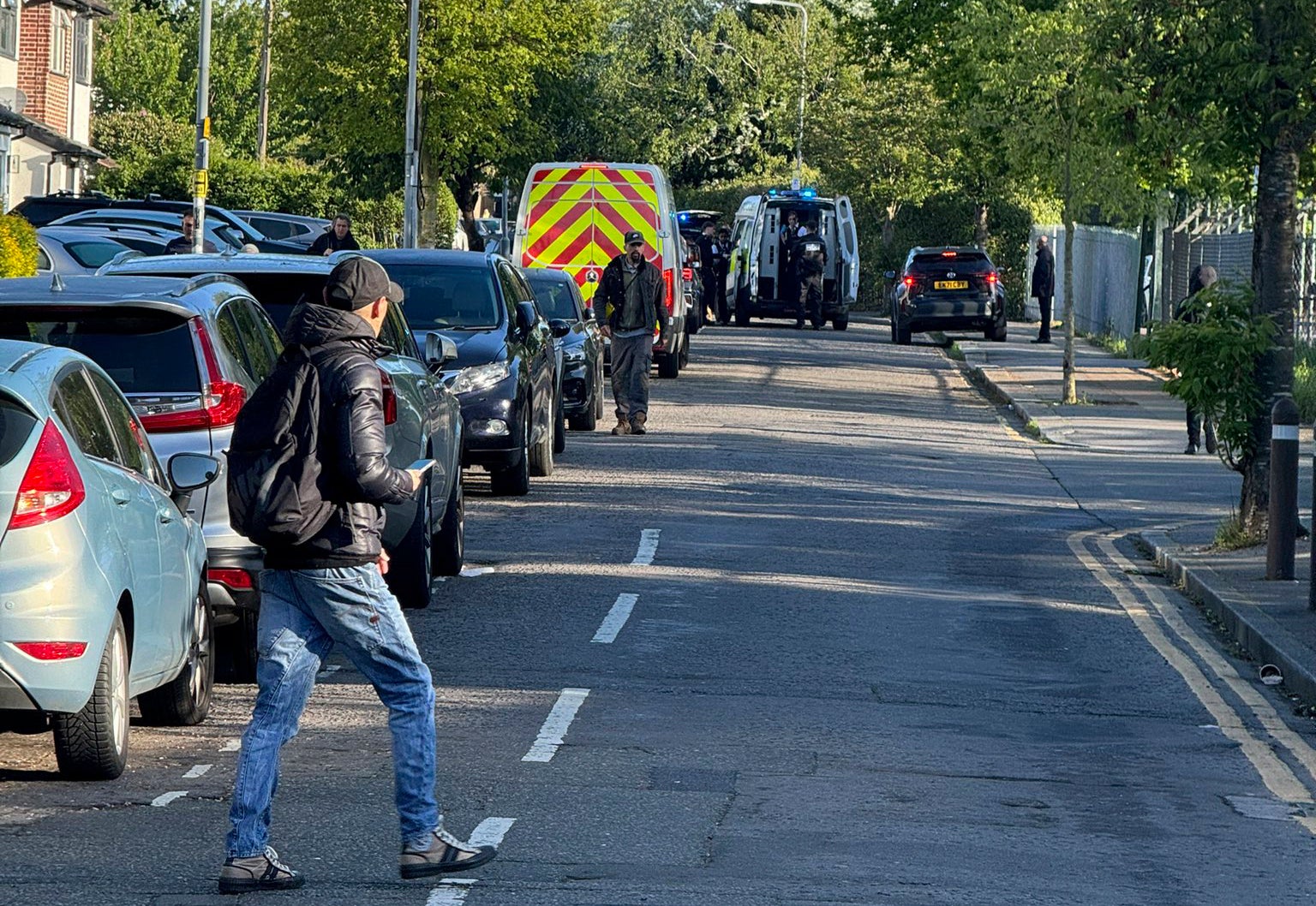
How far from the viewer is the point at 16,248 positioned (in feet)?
78.9

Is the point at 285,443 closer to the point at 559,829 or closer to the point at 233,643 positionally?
the point at 559,829

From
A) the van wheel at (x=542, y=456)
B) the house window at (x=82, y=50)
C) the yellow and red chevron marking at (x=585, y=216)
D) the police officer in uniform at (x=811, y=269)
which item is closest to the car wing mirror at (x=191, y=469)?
the van wheel at (x=542, y=456)

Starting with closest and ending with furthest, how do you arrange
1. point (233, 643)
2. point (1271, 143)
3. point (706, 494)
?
point (233, 643), point (1271, 143), point (706, 494)

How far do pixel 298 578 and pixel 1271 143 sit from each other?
37.9ft

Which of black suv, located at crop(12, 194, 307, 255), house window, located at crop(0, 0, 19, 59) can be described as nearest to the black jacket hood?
black suv, located at crop(12, 194, 307, 255)

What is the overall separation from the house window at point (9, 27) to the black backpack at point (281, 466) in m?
48.0

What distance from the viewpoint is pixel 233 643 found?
34.2ft

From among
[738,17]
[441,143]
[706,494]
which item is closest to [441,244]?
[441,143]

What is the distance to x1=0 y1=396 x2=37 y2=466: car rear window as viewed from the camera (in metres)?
7.46

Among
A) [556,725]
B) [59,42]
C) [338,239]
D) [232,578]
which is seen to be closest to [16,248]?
[338,239]

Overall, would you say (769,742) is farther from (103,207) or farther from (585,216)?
(103,207)

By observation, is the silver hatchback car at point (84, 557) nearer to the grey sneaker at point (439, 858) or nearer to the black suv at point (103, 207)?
the grey sneaker at point (439, 858)

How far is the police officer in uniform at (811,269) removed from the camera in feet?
146

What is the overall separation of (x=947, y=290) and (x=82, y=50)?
29541mm
